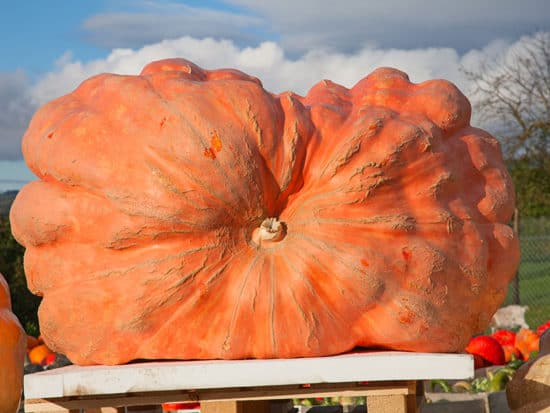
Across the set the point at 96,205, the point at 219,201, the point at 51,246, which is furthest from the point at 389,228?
the point at 51,246

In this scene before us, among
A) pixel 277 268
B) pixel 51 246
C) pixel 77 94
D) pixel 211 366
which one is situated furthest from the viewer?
pixel 77 94

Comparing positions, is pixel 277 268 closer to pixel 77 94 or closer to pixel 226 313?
pixel 226 313

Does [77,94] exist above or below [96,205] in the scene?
above

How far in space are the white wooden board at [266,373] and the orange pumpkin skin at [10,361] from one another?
45 mm

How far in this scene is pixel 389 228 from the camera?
2727mm

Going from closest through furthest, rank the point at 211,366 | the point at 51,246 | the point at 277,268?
the point at 211,366
the point at 277,268
the point at 51,246

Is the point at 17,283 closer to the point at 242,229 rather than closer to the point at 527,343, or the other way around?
the point at 527,343

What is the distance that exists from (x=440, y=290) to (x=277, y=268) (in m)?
0.55

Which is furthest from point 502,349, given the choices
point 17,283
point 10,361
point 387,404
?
point 17,283

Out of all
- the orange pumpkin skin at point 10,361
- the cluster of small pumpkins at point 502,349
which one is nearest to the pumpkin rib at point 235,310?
the orange pumpkin skin at point 10,361

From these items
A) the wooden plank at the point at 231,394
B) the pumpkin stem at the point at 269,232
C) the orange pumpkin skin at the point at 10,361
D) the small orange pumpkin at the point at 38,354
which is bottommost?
the wooden plank at the point at 231,394

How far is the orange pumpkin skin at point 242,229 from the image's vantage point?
8.68 ft

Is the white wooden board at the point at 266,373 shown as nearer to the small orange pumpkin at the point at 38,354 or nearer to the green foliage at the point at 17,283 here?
the small orange pumpkin at the point at 38,354

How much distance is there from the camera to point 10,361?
2543mm
